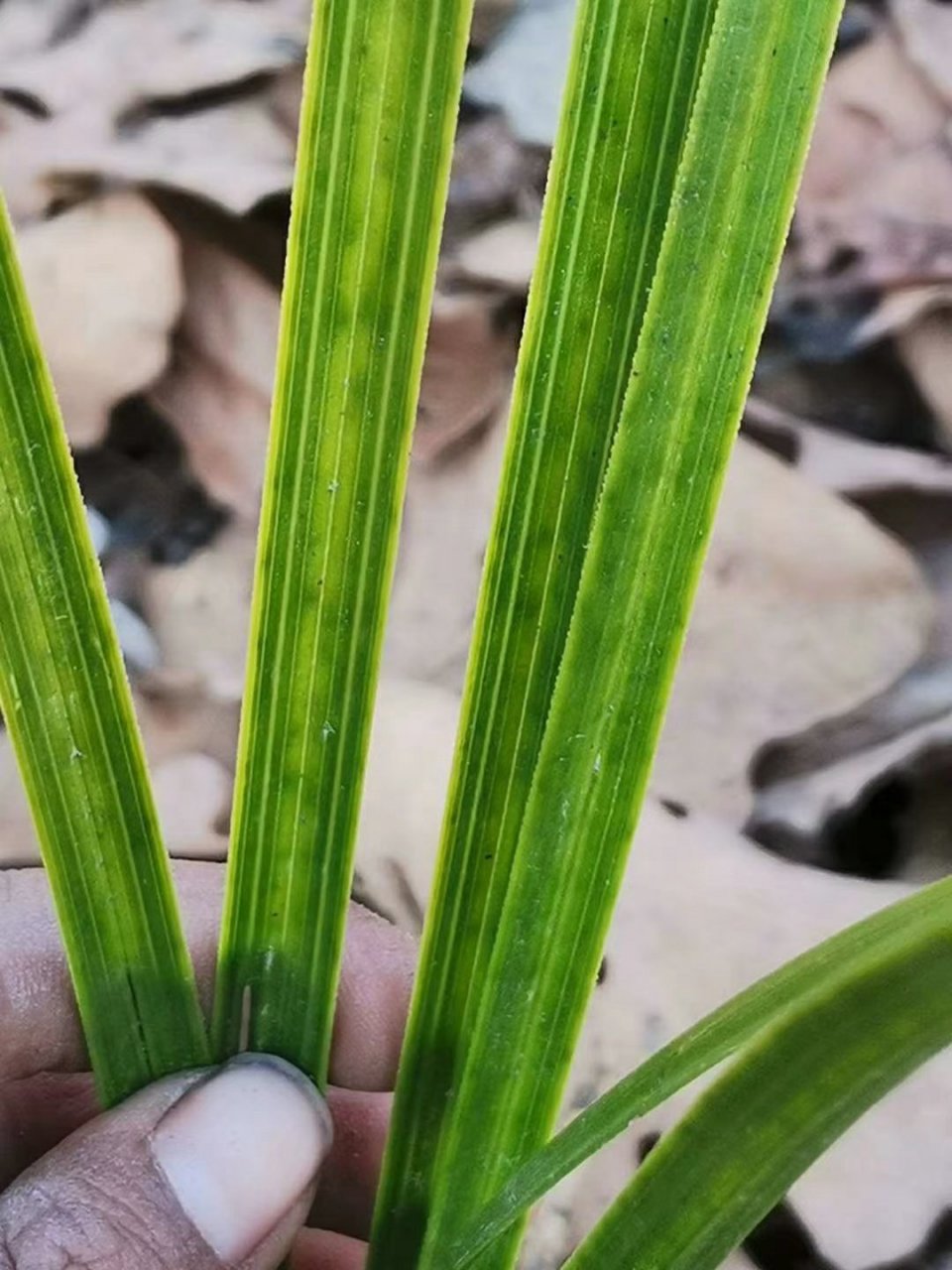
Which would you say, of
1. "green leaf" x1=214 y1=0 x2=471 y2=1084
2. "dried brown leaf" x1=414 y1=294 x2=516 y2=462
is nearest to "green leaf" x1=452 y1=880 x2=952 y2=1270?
"green leaf" x1=214 y1=0 x2=471 y2=1084

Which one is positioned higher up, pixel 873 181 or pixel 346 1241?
pixel 873 181

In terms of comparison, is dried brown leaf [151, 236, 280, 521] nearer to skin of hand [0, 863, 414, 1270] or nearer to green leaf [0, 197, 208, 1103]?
skin of hand [0, 863, 414, 1270]

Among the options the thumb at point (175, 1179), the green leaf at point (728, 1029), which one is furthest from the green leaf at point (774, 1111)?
the thumb at point (175, 1179)

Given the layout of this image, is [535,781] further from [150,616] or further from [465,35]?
[150,616]

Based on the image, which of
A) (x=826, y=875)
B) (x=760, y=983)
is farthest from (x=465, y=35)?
(x=826, y=875)

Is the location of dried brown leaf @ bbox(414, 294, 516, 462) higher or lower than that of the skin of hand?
higher
